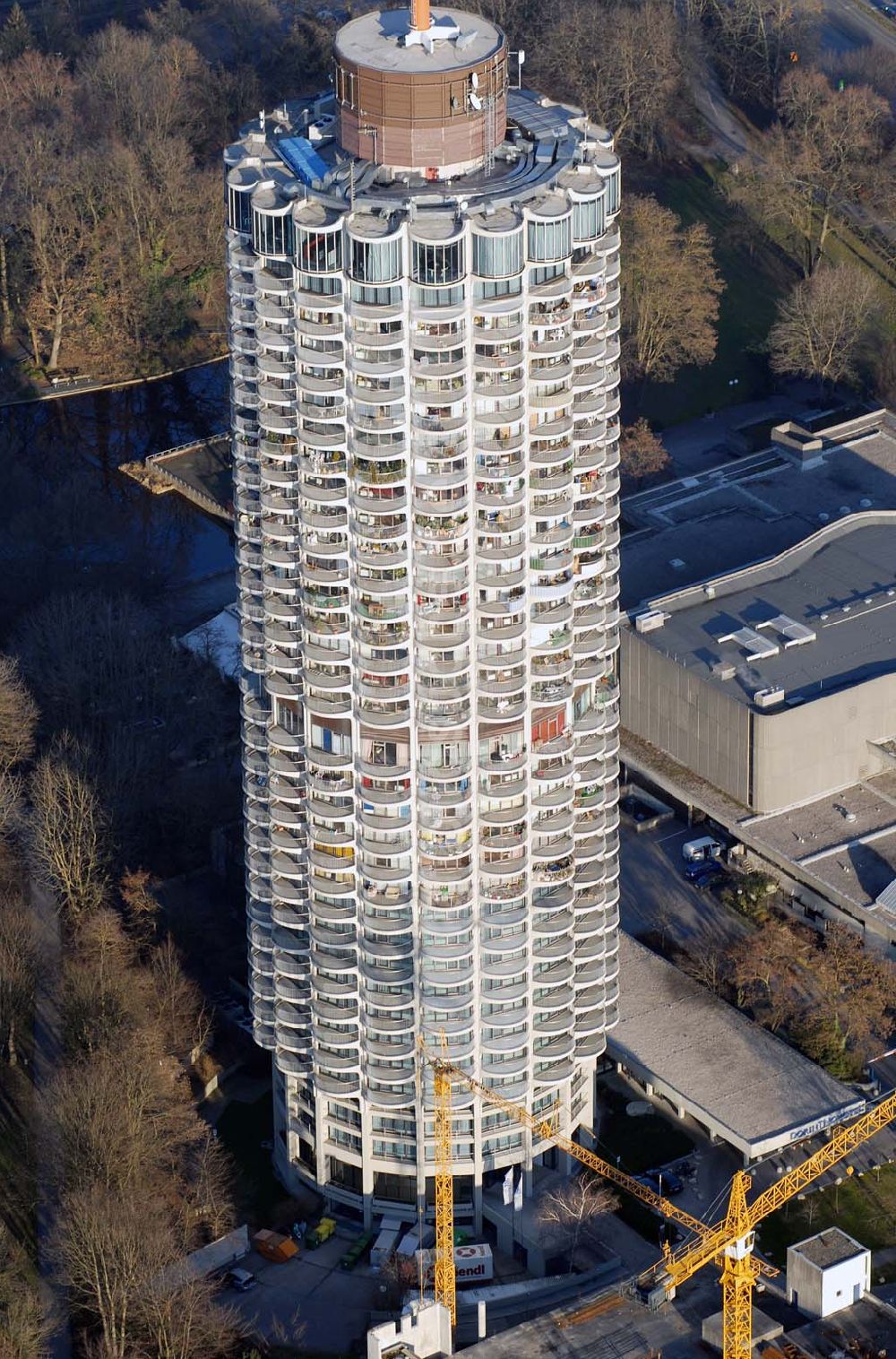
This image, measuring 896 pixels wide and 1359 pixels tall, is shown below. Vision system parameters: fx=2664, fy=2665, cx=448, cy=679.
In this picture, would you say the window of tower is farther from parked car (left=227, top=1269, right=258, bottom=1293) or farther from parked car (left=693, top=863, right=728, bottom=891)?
parked car (left=693, top=863, right=728, bottom=891)

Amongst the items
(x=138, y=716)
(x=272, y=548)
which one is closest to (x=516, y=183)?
(x=272, y=548)

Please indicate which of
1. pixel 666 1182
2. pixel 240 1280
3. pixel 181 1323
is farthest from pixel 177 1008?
pixel 666 1182

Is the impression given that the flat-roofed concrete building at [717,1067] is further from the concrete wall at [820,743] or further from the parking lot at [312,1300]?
the parking lot at [312,1300]

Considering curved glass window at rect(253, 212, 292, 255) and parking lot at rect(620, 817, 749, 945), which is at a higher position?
curved glass window at rect(253, 212, 292, 255)

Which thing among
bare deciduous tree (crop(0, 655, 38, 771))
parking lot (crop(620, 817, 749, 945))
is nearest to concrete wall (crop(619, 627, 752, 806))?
parking lot (crop(620, 817, 749, 945))

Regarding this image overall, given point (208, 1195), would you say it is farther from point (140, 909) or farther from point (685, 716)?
point (685, 716)

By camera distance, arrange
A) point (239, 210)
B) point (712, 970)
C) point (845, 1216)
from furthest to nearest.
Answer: point (712, 970)
point (845, 1216)
point (239, 210)

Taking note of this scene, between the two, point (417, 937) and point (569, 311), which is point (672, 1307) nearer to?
point (417, 937)
